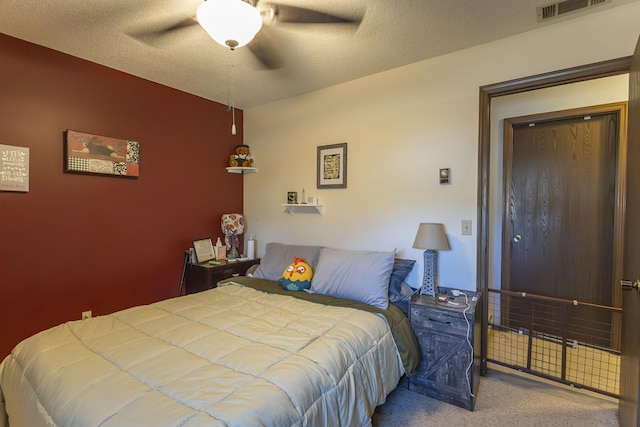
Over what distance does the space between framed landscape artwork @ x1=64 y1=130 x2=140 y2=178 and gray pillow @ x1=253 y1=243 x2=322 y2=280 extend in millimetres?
1499

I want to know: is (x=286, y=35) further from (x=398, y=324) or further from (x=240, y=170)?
(x=398, y=324)

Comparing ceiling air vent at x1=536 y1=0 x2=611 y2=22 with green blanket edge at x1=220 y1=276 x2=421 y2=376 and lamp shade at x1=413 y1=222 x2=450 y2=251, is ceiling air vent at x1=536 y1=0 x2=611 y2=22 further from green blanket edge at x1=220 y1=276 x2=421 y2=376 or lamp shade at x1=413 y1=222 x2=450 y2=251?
green blanket edge at x1=220 y1=276 x2=421 y2=376

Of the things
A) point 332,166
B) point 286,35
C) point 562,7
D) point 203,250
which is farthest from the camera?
point 203,250

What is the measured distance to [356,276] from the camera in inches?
92.0

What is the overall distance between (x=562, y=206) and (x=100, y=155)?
4.24m

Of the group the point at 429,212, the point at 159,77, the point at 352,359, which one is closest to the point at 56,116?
the point at 159,77

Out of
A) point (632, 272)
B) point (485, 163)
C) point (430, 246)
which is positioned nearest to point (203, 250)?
point (430, 246)

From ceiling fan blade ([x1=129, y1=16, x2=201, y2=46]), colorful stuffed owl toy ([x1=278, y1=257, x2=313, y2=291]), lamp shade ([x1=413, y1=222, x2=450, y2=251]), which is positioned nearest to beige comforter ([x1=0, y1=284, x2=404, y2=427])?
colorful stuffed owl toy ([x1=278, y1=257, x2=313, y2=291])

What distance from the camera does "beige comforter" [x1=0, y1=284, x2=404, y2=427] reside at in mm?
1045

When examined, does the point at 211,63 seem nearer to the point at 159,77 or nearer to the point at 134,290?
the point at 159,77

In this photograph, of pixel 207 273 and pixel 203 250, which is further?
pixel 203 250

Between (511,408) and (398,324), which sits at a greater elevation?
(398,324)

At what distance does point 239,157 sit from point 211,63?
1172mm

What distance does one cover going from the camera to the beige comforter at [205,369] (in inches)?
41.1
